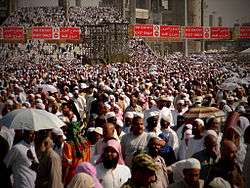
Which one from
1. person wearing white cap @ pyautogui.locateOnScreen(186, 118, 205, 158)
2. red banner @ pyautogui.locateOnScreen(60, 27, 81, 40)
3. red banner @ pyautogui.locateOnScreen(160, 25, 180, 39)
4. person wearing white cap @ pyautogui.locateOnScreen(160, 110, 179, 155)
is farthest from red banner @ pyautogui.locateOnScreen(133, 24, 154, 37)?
person wearing white cap @ pyautogui.locateOnScreen(186, 118, 205, 158)

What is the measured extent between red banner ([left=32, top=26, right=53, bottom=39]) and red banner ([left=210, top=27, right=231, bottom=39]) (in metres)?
13.2

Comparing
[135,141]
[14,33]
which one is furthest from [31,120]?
[14,33]

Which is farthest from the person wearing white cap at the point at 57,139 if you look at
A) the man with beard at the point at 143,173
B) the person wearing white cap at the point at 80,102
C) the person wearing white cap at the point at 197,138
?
the person wearing white cap at the point at 80,102

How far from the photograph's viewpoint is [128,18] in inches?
3039

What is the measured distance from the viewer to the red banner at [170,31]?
49219 millimetres

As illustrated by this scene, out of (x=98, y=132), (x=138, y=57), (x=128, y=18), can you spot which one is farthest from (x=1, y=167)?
(x=128, y=18)

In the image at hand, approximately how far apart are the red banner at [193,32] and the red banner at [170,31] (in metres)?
0.92

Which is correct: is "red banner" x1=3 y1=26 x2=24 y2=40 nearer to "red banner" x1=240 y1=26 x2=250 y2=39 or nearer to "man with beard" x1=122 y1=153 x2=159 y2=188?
"red banner" x1=240 y1=26 x2=250 y2=39

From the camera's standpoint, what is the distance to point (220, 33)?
52125mm

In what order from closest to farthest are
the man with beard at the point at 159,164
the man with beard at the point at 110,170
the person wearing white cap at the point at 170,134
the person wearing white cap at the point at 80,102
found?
the man with beard at the point at 159,164, the man with beard at the point at 110,170, the person wearing white cap at the point at 170,134, the person wearing white cap at the point at 80,102

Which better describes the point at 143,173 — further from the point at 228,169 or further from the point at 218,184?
the point at 228,169

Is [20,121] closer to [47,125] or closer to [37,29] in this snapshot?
[47,125]

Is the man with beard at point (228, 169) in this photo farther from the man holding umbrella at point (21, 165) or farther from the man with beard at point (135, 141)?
the man holding umbrella at point (21, 165)

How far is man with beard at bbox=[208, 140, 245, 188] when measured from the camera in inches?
202
